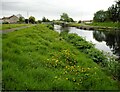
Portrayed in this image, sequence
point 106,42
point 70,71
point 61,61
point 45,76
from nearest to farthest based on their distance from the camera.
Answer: point 45,76 < point 70,71 < point 61,61 < point 106,42

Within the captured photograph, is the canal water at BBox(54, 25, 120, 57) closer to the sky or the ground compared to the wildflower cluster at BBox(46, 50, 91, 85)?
closer to the ground

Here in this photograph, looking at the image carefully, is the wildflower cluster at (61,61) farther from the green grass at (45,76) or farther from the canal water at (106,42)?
the canal water at (106,42)

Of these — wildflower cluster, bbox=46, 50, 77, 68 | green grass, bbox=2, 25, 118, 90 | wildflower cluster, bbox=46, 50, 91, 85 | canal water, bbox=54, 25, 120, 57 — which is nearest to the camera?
green grass, bbox=2, 25, 118, 90

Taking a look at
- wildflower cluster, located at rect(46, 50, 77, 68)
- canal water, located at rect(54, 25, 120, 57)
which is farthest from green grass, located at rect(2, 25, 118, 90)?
canal water, located at rect(54, 25, 120, 57)

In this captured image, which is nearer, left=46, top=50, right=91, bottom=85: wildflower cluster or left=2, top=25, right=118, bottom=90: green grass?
left=2, top=25, right=118, bottom=90: green grass

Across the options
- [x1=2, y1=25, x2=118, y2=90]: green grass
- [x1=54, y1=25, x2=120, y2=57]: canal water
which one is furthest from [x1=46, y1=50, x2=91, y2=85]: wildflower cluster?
[x1=54, y1=25, x2=120, y2=57]: canal water

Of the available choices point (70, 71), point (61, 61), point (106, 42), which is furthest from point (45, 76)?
point (106, 42)

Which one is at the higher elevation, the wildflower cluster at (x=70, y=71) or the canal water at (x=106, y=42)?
the wildflower cluster at (x=70, y=71)

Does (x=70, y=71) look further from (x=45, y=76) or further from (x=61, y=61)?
(x=45, y=76)

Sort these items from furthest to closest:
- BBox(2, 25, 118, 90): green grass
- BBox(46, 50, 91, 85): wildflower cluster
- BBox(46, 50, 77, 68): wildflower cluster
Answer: BBox(46, 50, 77, 68): wildflower cluster
BBox(46, 50, 91, 85): wildflower cluster
BBox(2, 25, 118, 90): green grass

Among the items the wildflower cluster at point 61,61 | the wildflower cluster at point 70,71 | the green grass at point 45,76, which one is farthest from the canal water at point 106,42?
the green grass at point 45,76

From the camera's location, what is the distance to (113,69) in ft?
39.3

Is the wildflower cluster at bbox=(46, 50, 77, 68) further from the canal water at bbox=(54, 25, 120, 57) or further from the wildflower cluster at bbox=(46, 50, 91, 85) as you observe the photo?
the canal water at bbox=(54, 25, 120, 57)

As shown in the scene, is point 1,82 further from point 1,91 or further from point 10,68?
point 10,68
